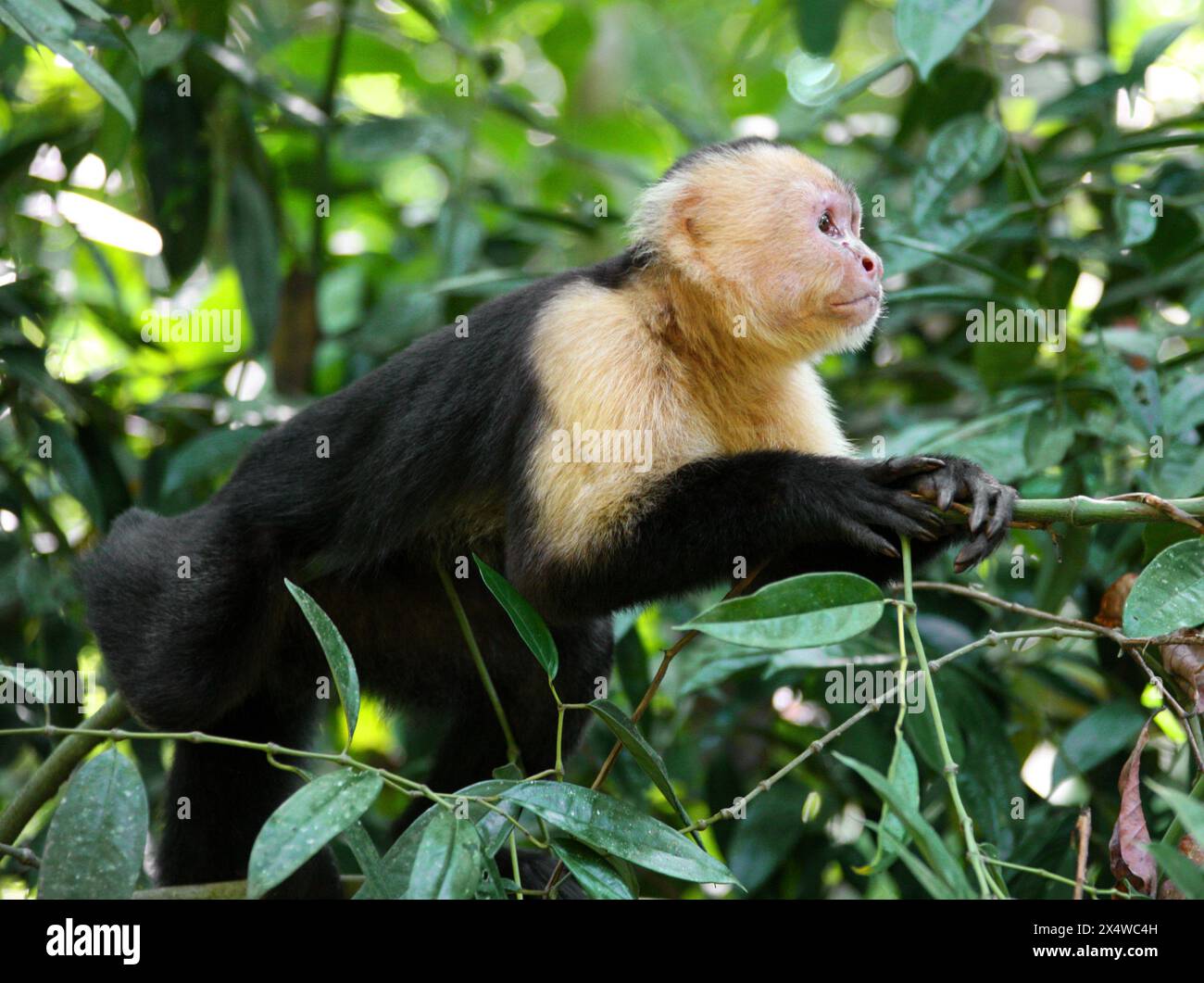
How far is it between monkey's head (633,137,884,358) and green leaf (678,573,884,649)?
116 cm

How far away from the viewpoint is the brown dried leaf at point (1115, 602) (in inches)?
89.9

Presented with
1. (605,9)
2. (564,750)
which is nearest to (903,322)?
(564,750)

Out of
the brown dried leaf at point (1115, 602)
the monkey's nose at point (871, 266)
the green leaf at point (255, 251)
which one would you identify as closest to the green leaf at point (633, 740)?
the brown dried leaf at point (1115, 602)

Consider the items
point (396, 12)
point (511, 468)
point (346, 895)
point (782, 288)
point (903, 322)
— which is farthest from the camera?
point (396, 12)

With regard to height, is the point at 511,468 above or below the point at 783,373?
below

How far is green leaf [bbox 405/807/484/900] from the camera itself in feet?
5.60

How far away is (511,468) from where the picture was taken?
8.63 ft

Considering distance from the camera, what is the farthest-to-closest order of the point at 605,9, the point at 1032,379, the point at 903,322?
1. the point at 605,9
2. the point at 903,322
3. the point at 1032,379

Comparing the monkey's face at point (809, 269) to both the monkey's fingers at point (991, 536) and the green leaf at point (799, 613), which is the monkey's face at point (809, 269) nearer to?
the monkey's fingers at point (991, 536)

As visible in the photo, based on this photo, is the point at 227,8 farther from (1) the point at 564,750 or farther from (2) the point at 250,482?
(1) the point at 564,750

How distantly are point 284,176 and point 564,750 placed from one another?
327cm

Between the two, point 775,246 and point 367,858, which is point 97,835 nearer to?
point 367,858

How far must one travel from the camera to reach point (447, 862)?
1732 mm

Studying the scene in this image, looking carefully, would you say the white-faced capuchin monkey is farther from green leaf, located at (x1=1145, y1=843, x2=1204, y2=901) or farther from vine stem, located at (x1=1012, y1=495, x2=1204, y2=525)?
green leaf, located at (x1=1145, y1=843, x2=1204, y2=901)
